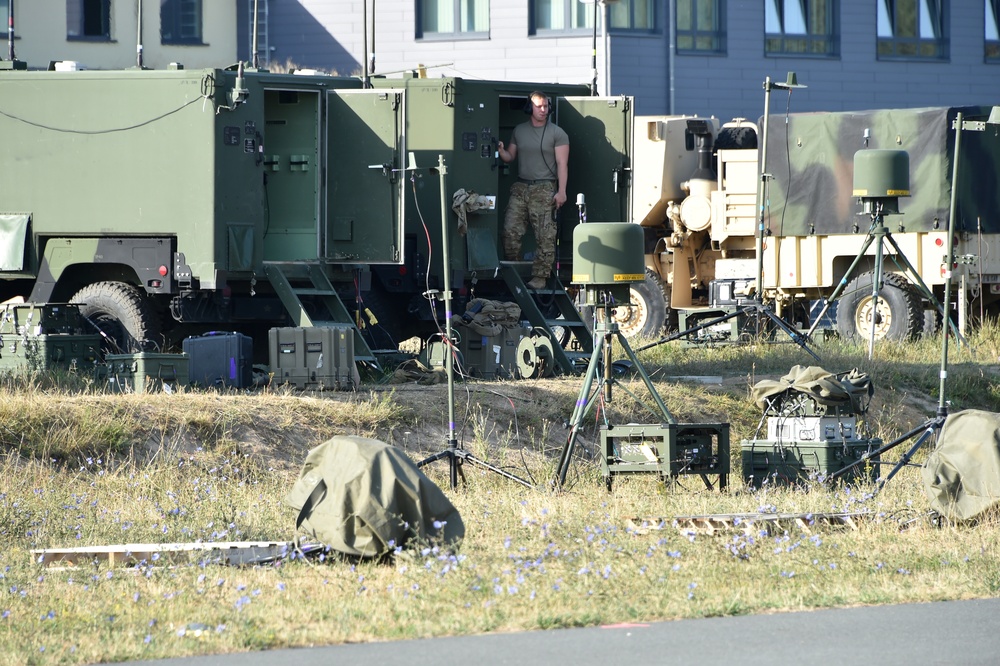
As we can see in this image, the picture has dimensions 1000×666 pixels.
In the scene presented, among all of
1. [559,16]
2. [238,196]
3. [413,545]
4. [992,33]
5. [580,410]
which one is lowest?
[413,545]

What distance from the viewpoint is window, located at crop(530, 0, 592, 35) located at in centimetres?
3003

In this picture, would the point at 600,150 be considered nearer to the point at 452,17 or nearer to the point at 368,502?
the point at 368,502

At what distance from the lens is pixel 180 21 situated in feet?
101

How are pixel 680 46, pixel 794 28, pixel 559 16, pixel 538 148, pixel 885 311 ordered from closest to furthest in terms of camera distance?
pixel 538 148 → pixel 885 311 → pixel 559 16 → pixel 680 46 → pixel 794 28

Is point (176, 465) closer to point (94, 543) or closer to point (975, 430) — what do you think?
point (94, 543)

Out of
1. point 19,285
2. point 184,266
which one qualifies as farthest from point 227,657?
point 19,285

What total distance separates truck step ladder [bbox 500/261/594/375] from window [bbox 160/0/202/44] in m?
14.1

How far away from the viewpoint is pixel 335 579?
909 cm

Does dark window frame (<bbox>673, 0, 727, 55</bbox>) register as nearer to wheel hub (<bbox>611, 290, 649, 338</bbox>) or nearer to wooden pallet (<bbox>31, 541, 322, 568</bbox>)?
wheel hub (<bbox>611, 290, 649, 338</bbox>)

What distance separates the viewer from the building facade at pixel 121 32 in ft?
96.4

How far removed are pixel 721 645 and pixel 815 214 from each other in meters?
15.7

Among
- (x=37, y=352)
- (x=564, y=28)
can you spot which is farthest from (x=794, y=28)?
(x=37, y=352)

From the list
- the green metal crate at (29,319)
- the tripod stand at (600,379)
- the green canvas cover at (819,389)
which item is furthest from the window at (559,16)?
the tripod stand at (600,379)

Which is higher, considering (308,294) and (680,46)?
(680,46)
